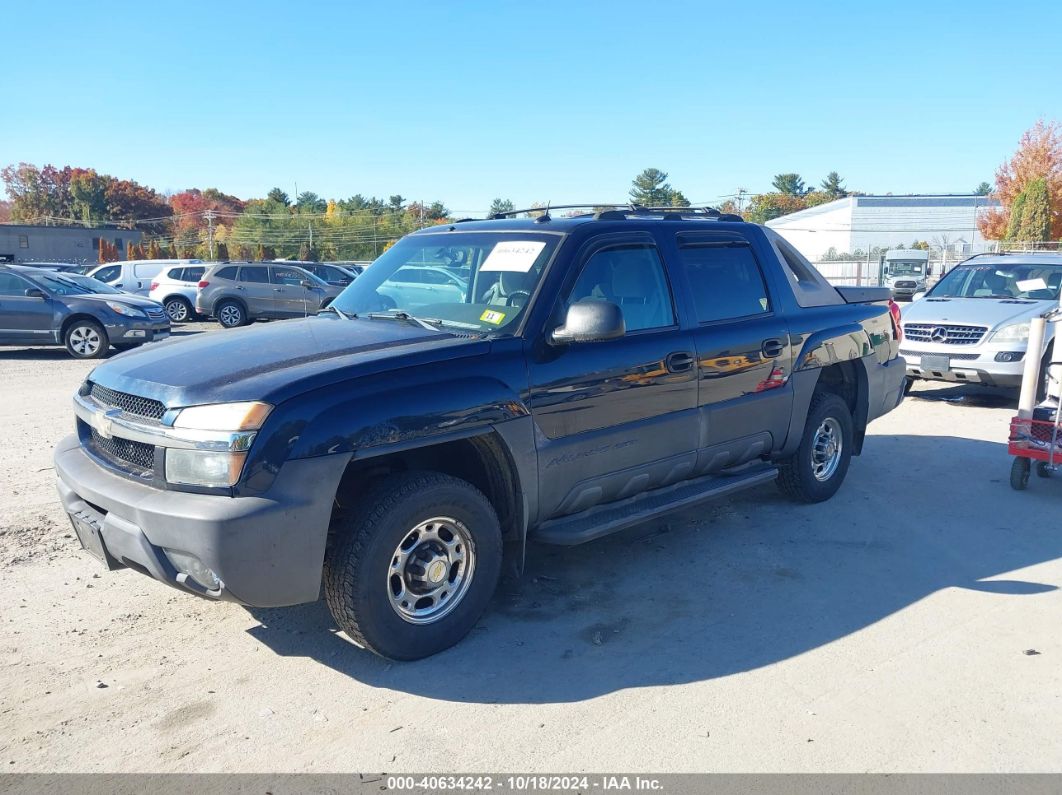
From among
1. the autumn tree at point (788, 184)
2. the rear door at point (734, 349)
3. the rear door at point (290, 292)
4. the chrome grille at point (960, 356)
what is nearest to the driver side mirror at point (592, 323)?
the rear door at point (734, 349)

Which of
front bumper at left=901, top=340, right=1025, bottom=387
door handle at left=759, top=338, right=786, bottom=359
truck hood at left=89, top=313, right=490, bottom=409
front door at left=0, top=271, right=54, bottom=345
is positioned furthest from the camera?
front door at left=0, top=271, right=54, bottom=345

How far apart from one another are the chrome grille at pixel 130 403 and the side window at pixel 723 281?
2.97 m

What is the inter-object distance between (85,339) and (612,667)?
522 inches

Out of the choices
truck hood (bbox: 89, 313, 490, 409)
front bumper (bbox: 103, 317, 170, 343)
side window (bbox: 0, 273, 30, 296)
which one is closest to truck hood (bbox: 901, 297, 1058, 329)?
truck hood (bbox: 89, 313, 490, 409)

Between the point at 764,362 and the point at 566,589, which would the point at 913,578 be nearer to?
the point at 764,362

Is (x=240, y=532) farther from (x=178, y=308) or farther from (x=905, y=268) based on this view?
(x=905, y=268)

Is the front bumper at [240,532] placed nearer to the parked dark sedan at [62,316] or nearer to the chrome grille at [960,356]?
the chrome grille at [960,356]

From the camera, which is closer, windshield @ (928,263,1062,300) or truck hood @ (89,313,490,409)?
truck hood @ (89,313,490,409)

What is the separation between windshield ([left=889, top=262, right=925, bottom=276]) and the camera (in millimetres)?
29500

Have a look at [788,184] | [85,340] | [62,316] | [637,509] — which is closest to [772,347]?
[637,509]

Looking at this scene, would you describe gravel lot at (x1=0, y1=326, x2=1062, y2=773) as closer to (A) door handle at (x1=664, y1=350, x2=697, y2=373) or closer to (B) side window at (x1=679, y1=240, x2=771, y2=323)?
(A) door handle at (x1=664, y1=350, x2=697, y2=373)

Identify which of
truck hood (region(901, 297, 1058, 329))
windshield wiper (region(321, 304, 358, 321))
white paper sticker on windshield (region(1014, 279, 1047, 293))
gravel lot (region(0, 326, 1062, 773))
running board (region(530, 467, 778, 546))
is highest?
A: white paper sticker on windshield (region(1014, 279, 1047, 293))

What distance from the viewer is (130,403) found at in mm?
3643
